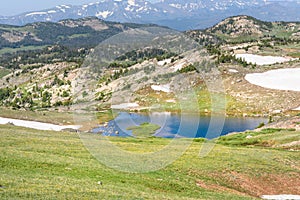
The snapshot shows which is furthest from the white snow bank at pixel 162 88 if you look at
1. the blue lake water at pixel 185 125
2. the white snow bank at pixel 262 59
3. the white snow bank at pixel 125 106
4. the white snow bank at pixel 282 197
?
the white snow bank at pixel 282 197

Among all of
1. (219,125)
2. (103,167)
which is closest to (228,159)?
(103,167)

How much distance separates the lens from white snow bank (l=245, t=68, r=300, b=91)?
463ft

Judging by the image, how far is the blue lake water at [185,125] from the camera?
9956cm

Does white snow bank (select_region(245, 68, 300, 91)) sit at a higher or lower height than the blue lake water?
higher

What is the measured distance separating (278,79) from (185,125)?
54.4 m

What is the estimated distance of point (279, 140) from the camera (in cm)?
6044

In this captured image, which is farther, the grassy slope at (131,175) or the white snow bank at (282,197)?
the white snow bank at (282,197)

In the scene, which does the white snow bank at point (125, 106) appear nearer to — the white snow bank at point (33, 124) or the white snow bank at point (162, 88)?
the white snow bank at point (162, 88)

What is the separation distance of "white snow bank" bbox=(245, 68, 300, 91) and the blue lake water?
28966 millimetres

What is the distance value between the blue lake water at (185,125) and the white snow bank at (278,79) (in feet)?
95.0

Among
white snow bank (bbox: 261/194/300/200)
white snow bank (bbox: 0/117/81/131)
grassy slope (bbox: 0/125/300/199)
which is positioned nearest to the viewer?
grassy slope (bbox: 0/125/300/199)

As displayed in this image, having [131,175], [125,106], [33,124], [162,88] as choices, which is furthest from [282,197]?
[162,88]

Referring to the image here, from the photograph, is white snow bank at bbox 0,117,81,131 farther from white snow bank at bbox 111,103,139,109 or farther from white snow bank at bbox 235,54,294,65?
white snow bank at bbox 235,54,294,65

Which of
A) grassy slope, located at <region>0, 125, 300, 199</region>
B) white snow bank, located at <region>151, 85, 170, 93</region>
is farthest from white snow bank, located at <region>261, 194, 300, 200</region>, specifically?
white snow bank, located at <region>151, 85, 170, 93</region>
